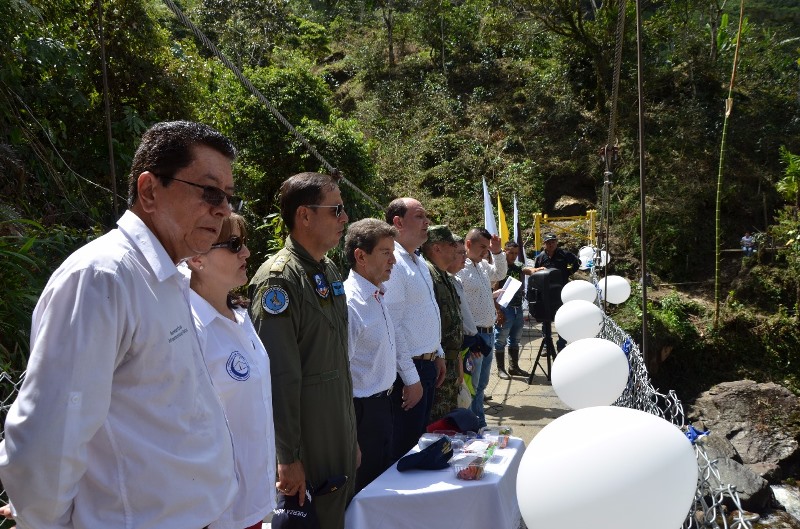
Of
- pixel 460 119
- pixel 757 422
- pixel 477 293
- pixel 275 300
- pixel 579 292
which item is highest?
pixel 460 119

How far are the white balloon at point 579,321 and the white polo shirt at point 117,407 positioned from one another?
3.99 metres

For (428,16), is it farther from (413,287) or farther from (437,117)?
(413,287)

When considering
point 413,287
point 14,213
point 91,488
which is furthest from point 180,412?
point 14,213

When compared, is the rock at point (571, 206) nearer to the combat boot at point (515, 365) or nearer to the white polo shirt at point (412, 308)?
the combat boot at point (515, 365)

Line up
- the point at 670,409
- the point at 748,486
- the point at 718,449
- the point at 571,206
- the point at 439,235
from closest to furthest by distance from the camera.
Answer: the point at 670,409 → the point at 439,235 → the point at 748,486 → the point at 718,449 → the point at 571,206

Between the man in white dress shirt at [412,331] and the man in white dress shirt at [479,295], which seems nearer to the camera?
the man in white dress shirt at [412,331]

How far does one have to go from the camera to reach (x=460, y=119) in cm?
2189

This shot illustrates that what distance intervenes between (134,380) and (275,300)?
114 centimetres

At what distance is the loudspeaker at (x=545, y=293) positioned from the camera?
8095 mm

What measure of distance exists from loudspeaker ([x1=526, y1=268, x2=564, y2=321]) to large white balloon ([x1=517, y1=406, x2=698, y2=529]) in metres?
6.24

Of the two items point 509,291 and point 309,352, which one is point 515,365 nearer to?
point 509,291

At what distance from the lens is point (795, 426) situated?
996cm

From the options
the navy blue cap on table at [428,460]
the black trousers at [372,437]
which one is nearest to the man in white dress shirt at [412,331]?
the black trousers at [372,437]

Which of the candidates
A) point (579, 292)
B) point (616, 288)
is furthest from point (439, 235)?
point (616, 288)
